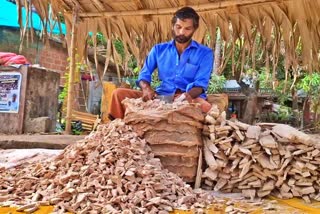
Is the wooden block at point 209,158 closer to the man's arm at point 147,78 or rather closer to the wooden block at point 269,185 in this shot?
the wooden block at point 269,185

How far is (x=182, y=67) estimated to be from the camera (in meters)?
2.81

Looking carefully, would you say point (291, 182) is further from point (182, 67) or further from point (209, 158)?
point (182, 67)

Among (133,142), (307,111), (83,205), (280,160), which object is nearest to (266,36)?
(280,160)

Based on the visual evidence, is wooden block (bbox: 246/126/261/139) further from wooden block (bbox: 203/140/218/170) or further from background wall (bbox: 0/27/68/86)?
background wall (bbox: 0/27/68/86)

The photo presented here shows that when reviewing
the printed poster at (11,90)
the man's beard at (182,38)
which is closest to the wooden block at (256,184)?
the man's beard at (182,38)

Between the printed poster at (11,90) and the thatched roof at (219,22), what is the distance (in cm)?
89

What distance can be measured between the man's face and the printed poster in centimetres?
260

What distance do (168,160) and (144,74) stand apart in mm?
872

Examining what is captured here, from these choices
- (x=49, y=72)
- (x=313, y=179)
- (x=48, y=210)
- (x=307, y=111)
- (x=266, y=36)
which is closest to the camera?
(x=48, y=210)

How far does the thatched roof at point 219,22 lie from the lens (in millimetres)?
3314

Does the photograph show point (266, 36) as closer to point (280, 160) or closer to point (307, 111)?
point (280, 160)

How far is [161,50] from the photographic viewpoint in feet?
9.56

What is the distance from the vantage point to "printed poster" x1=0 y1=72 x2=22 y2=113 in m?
4.61

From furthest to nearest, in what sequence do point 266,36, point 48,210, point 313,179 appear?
point 266,36
point 313,179
point 48,210
